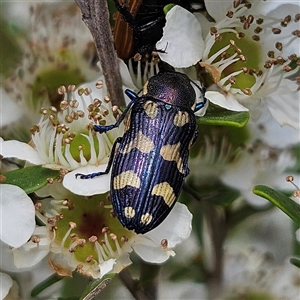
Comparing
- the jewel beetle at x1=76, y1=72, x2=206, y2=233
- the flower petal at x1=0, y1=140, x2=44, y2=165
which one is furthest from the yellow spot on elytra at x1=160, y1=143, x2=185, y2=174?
the flower petal at x1=0, y1=140, x2=44, y2=165

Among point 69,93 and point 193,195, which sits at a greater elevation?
point 69,93

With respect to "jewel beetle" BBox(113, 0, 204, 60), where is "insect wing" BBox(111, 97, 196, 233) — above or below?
below

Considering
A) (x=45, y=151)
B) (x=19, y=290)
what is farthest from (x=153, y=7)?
(x=19, y=290)

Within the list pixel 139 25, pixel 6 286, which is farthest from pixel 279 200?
pixel 6 286

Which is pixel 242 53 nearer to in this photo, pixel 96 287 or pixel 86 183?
pixel 86 183

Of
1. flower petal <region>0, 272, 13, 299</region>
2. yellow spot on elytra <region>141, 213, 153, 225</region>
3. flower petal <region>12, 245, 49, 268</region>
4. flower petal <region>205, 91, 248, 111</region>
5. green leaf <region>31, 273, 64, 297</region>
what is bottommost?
green leaf <region>31, 273, 64, 297</region>

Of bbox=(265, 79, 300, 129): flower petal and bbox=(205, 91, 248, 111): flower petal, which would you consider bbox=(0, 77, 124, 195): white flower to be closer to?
bbox=(205, 91, 248, 111): flower petal

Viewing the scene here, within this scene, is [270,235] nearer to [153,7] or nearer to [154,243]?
→ [154,243]
